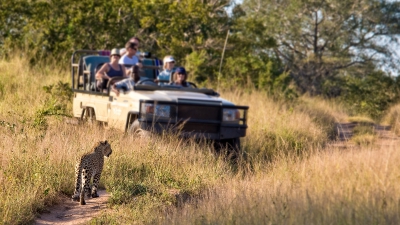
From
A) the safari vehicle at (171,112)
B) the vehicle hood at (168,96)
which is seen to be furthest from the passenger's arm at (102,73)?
the vehicle hood at (168,96)

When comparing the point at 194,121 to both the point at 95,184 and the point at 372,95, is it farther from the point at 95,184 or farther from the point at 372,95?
the point at 372,95

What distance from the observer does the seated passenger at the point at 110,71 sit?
38.0 feet

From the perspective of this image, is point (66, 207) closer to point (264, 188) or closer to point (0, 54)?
point (264, 188)

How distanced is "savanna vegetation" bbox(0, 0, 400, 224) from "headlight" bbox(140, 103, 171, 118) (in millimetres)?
342

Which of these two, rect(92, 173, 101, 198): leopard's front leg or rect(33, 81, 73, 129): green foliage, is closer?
rect(92, 173, 101, 198): leopard's front leg

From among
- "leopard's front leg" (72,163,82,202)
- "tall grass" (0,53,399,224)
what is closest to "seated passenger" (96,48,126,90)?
"tall grass" (0,53,399,224)

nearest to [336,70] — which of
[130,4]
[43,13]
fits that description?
[130,4]

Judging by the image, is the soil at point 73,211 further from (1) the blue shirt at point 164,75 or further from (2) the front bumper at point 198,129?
(1) the blue shirt at point 164,75

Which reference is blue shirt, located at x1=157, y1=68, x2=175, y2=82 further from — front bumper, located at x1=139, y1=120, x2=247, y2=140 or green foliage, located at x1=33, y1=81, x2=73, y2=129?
front bumper, located at x1=139, y1=120, x2=247, y2=140

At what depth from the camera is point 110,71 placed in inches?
463

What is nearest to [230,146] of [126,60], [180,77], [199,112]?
[199,112]

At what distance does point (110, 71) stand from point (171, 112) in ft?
5.80

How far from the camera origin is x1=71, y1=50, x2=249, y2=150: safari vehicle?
33.7ft

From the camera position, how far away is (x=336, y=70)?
34.2 meters
